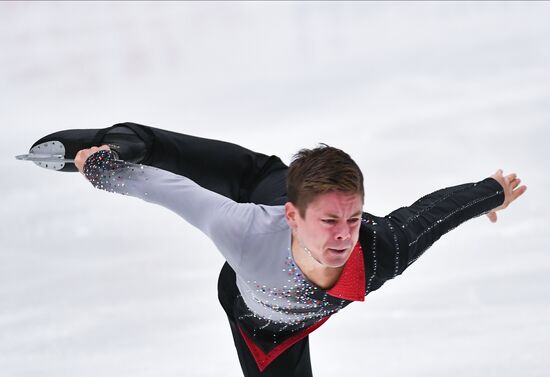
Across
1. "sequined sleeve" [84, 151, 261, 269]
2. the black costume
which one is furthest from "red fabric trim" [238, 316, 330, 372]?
"sequined sleeve" [84, 151, 261, 269]

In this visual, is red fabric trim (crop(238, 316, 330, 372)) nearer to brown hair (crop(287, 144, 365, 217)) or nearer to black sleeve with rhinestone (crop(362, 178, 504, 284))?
black sleeve with rhinestone (crop(362, 178, 504, 284))

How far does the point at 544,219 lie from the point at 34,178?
2.94m

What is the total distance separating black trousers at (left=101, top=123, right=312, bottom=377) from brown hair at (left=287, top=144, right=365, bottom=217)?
0.58 metres

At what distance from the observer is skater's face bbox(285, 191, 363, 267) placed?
9.26ft

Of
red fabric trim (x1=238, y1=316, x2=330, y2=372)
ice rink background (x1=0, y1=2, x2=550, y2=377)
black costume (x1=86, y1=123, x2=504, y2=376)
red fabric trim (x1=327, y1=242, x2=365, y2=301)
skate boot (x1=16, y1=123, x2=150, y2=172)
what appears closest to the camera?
red fabric trim (x1=327, y1=242, x2=365, y2=301)

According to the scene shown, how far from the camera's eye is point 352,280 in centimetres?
312

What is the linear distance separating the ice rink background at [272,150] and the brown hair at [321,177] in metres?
1.55

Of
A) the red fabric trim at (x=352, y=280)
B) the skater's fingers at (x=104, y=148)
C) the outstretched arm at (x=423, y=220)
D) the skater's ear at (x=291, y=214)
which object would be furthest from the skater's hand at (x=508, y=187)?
the skater's fingers at (x=104, y=148)

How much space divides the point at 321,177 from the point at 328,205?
0.32 ft

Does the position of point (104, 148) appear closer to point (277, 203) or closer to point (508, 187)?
point (277, 203)

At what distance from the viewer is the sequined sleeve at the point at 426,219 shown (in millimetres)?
3170

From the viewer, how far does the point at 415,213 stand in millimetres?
3357

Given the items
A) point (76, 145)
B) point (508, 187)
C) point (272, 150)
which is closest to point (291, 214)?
point (76, 145)

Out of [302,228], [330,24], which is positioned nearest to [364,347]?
[302,228]
